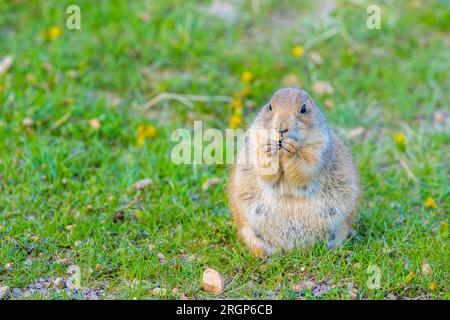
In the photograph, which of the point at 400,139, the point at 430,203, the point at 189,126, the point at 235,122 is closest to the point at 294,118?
the point at 430,203

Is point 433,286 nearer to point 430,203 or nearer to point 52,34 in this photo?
point 430,203

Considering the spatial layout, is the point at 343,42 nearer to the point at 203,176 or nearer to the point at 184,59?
the point at 184,59

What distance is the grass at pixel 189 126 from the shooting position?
15.9 ft

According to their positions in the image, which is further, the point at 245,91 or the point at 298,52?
the point at 298,52

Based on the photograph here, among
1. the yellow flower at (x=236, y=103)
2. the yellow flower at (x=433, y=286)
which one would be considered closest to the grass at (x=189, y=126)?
the yellow flower at (x=433, y=286)

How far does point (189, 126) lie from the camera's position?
6.83 meters

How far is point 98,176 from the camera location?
596 centimetres

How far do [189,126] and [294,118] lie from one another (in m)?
2.29

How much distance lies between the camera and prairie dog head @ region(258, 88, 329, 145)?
15.2 feet

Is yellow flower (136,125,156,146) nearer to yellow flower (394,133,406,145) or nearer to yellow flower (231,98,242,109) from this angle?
yellow flower (231,98,242,109)

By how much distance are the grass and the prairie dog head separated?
2.54 feet

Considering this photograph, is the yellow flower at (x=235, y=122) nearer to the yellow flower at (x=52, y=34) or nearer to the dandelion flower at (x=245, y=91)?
the dandelion flower at (x=245, y=91)
